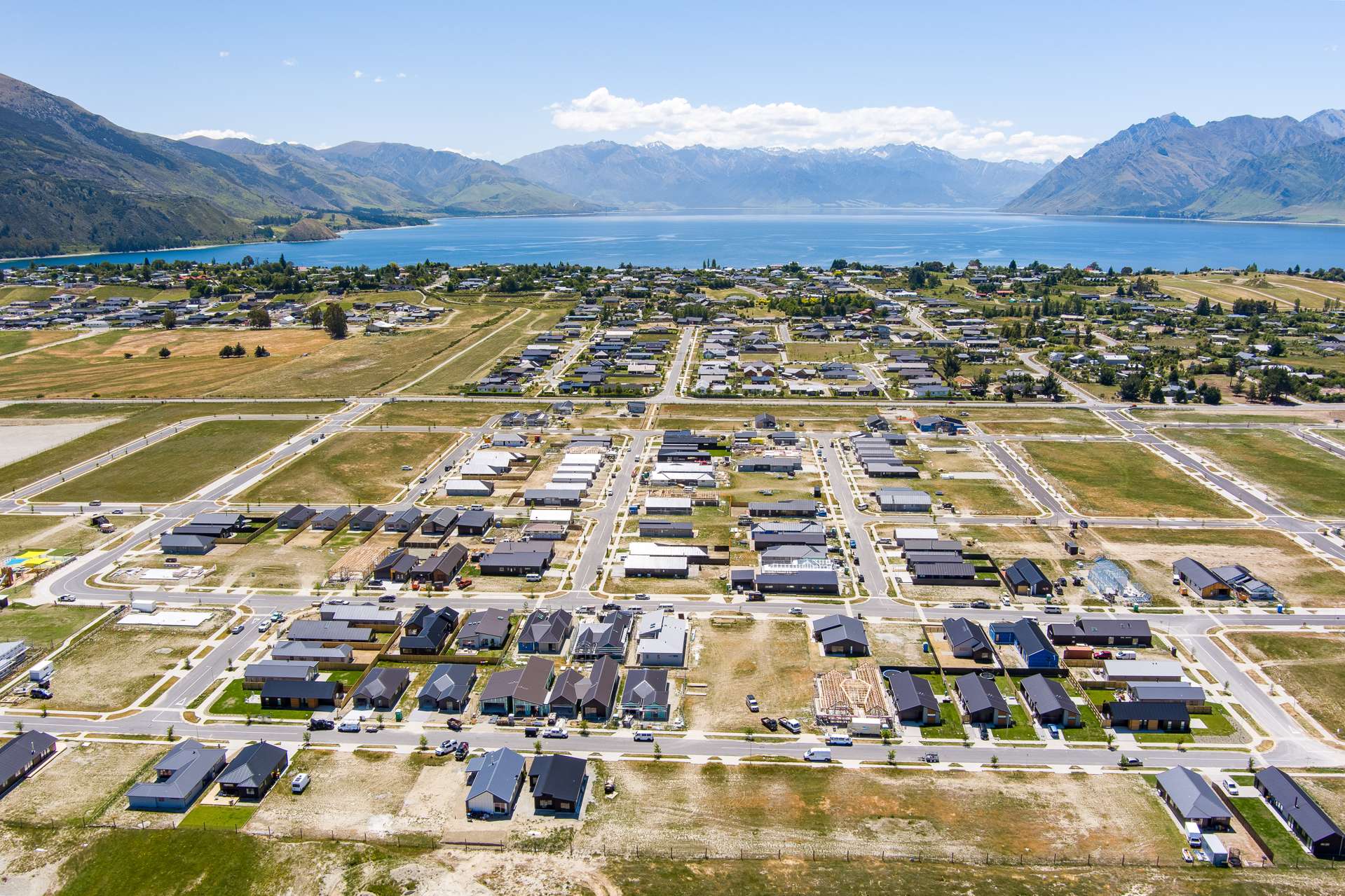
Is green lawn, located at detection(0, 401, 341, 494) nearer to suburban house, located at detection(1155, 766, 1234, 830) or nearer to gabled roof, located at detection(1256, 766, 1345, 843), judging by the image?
suburban house, located at detection(1155, 766, 1234, 830)

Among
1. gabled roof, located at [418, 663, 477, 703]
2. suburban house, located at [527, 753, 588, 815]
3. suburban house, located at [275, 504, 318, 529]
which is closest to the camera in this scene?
suburban house, located at [527, 753, 588, 815]

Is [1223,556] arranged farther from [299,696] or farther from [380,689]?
[299,696]

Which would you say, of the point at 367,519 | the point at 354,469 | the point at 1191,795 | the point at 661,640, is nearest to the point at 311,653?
the point at 367,519

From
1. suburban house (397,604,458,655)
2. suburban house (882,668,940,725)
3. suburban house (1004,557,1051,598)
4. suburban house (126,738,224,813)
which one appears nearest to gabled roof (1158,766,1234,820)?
suburban house (882,668,940,725)

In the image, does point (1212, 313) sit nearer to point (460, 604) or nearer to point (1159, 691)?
point (1159, 691)

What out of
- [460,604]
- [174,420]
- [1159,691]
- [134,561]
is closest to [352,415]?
[174,420]

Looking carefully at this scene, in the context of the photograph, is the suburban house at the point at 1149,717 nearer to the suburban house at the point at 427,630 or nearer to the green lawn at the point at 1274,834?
the green lawn at the point at 1274,834
